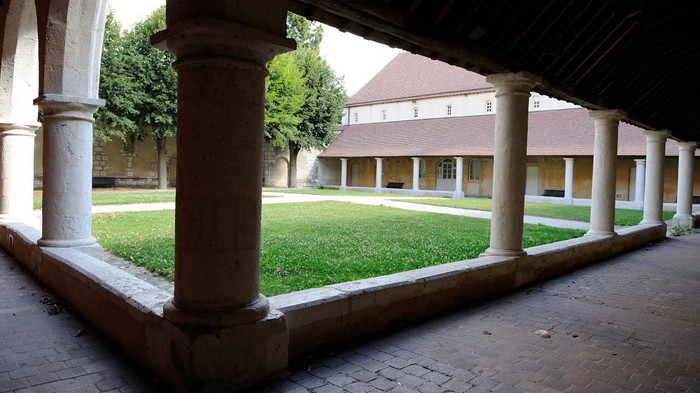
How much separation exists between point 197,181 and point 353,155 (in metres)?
30.0

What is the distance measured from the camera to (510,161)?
5.62 metres

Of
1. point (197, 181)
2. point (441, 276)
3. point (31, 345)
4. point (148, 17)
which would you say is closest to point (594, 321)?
point (441, 276)

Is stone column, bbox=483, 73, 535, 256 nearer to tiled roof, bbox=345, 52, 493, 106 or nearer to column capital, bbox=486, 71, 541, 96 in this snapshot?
column capital, bbox=486, 71, 541, 96

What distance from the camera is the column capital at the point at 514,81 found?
5496 mm

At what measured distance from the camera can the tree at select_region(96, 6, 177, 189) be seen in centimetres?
2345

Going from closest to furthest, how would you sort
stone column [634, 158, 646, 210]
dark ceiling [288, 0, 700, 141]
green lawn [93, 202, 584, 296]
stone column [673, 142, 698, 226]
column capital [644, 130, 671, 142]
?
dark ceiling [288, 0, 700, 141] → green lawn [93, 202, 584, 296] → column capital [644, 130, 671, 142] → stone column [673, 142, 698, 226] → stone column [634, 158, 646, 210]

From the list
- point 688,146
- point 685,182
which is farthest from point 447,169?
point 688,146

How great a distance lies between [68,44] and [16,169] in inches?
128

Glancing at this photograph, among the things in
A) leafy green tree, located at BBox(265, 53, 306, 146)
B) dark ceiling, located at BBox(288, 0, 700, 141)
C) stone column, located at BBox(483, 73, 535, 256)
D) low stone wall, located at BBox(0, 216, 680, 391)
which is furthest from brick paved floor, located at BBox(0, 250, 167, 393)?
leafy green tree, located at BBox(265, 53, 306, 146)

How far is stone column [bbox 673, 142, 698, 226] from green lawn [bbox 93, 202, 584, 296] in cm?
453

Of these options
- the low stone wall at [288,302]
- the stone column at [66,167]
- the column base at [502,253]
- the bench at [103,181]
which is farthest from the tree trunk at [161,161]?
the column base at [502,253]

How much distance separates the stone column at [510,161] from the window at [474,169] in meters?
25.3

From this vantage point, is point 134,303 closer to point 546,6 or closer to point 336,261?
point 336,261

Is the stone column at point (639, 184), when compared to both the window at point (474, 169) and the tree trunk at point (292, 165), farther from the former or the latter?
the tree trunk at point (292, 165)
